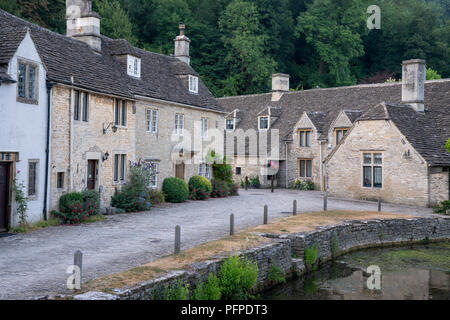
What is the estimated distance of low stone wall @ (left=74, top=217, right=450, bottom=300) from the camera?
33.9 feet

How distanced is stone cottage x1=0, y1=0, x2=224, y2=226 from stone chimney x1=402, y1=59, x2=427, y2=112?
43.4 feet

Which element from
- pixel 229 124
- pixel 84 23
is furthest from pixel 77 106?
pixel 229 124

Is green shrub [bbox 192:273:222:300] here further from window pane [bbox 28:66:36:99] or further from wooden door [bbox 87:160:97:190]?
wooden door [bbox 87:160:97:190]

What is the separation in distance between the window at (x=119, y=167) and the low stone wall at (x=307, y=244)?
10690 mm

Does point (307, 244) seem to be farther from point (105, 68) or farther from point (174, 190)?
point (105, 68)

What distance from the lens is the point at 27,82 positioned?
17781mm

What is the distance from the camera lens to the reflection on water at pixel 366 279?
13977mm

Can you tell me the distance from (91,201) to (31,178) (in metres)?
3.08

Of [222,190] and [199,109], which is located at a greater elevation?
[199,109]

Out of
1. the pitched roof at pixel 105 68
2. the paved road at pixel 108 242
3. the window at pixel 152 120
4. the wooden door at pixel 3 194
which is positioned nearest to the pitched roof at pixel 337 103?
the paved road at pixel 108 242
